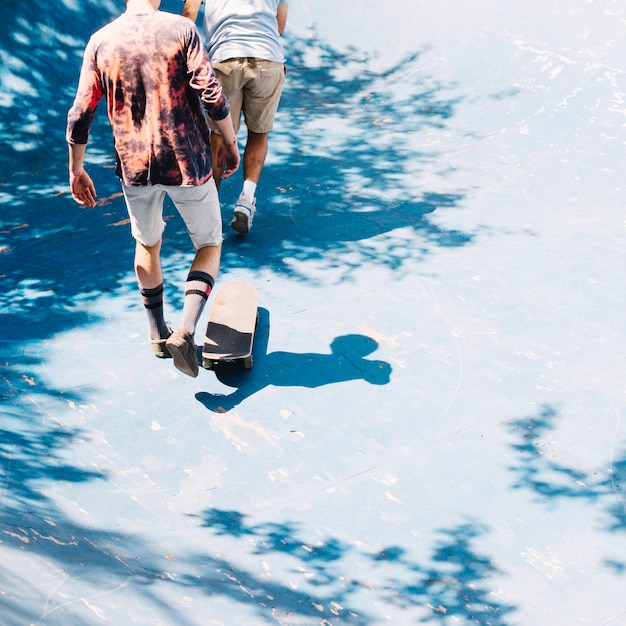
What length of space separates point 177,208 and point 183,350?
73 cm

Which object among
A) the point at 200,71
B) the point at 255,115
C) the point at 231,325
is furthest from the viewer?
the point at 255,115

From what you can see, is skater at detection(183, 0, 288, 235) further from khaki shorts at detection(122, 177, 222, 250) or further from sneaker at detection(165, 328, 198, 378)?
sneaker at detection(165, 328, 198, 378)

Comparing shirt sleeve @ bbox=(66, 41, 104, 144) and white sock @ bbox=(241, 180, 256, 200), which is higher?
shirt sleeve @ bbox=(66, 41, 104, 144)

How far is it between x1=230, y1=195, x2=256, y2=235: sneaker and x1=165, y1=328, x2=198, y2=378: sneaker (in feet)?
5.70

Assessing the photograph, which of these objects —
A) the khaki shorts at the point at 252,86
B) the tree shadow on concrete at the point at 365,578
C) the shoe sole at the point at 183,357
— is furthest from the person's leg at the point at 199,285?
the khaki shorts at the point at 252,86

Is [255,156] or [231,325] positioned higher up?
[255,156]

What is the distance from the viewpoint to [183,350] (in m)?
3.41

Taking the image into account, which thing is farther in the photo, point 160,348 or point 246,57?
point 246,57

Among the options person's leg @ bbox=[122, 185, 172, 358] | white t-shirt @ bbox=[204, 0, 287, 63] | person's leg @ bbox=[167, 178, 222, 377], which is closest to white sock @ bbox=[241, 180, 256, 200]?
white t-shirt @ bbox=[204, 0, 287, 63]

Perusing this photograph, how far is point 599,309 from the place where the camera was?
431cm

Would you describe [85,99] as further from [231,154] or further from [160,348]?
[160,348]

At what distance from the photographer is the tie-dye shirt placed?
3.13 metres

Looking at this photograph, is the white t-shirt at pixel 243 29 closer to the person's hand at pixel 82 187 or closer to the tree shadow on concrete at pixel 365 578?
the person's hand at pixel 82 187

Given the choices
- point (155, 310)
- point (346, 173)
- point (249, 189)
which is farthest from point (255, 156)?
point (155, 310)
